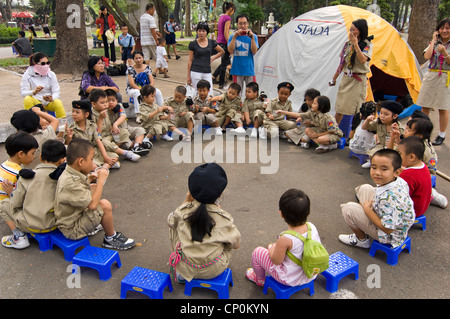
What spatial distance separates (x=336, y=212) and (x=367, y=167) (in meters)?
1.41

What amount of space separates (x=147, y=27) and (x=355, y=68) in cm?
638

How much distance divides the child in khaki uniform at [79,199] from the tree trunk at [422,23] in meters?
8.95

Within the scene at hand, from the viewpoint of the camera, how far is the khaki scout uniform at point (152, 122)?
219 inches

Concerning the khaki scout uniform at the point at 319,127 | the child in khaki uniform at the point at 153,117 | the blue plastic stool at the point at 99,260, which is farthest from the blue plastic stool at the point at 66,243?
the khaki scout uniform at the point at 319,127

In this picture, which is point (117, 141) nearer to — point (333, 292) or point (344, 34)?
point (333, 292)

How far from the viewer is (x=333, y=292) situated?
102 inches

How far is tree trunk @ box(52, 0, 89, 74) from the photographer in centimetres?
882

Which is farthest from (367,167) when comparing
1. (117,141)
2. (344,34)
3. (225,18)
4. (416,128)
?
(225,18)

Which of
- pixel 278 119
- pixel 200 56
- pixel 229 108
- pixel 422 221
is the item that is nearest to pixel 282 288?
pixel 422 221

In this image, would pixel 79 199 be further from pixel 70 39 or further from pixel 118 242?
pixel 70 39

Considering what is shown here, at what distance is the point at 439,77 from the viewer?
214 inches

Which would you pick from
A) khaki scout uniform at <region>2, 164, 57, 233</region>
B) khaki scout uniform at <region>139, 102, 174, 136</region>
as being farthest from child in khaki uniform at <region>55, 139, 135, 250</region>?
khaki scout uniform at <region>139, 102, 174, 136</region>

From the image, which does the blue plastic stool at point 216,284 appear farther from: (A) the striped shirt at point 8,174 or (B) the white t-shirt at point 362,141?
(B) the white t-shirt at point 362,141

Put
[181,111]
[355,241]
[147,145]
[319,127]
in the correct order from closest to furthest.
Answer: [355,241] < [147,145] < [319,127] < [181,111]
